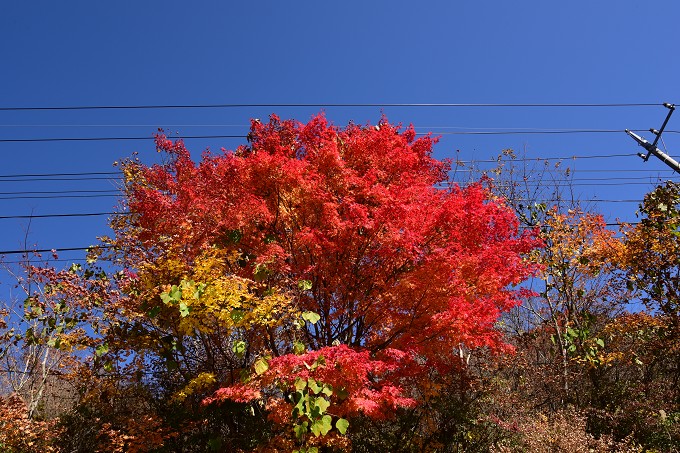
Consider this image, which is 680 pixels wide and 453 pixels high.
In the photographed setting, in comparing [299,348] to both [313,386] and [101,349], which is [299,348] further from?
[101,349]

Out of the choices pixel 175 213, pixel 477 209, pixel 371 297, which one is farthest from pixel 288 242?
pixel 477 209

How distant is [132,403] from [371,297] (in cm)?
808

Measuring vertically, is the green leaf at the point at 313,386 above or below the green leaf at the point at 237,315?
below

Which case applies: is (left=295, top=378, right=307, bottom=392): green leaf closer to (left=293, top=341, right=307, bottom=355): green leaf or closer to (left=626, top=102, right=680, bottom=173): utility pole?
(left=293, top=341, right=307, bottom=355): green leaf

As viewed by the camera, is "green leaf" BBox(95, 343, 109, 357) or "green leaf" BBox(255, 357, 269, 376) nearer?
"green leaf" BBox(255, 357, 269, 376)

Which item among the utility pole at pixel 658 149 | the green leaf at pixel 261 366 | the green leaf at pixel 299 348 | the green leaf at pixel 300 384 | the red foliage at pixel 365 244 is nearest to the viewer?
the green leaf at pixel 300 384

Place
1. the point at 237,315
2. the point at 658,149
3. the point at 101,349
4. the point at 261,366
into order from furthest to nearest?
the point at 658,149 < the point at 101,349 < the point at 261,366 < the point at 237,315

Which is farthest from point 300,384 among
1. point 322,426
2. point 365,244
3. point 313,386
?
point 365,244

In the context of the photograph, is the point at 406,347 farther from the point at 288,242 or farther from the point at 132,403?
the point at 132,403

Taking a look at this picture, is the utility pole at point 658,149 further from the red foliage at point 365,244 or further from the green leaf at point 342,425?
the green leaf at point 342,425

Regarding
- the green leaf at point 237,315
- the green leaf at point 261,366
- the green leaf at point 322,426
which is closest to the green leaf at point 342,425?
the green leaf at point 322,426

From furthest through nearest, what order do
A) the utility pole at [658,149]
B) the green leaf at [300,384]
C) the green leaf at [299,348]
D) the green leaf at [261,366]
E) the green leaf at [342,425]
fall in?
the utility pole at [658,149], the green leaf at [299,348], the green leaf at [342,425], the green leaf at [261,366], the green leaf at [300,384]

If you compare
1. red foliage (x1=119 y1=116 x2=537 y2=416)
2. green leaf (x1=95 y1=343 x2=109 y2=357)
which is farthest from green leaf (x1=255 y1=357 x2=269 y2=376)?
green leaf (x1=95 y1=343 x2=109 y2=357)

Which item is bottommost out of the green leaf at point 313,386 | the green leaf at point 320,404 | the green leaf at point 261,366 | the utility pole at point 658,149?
the green leaf at point 320,404
